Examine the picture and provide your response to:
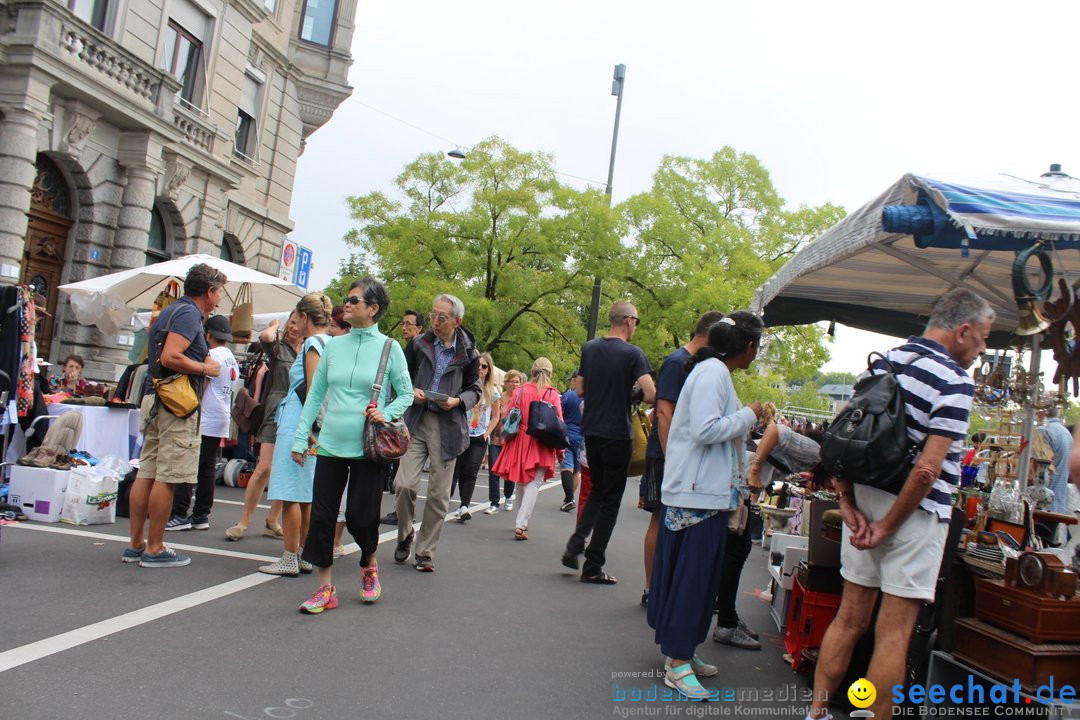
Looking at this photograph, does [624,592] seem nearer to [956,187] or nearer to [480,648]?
[480,648]

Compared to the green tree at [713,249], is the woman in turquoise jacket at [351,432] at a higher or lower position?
lower

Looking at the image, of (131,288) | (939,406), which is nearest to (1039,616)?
(939,406)

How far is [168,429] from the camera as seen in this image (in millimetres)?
5648

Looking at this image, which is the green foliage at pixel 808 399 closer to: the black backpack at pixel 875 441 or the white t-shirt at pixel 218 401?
the white t-shirt at pixel 218 401

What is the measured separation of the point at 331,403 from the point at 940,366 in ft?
11.2

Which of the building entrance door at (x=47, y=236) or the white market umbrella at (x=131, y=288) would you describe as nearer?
the white market umbrella at (x=131, y=288)

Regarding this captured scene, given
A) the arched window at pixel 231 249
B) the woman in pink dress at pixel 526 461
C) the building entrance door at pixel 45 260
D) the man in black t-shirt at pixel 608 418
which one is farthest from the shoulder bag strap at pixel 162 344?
the arched window at pixel 231 249

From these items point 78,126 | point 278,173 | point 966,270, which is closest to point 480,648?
point 966,270

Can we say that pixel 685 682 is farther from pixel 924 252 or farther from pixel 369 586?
pixel 924 252

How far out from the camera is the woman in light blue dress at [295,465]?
5.77 metres

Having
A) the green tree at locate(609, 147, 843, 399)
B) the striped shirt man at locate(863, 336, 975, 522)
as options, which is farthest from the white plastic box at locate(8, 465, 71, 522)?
the green tree at locate(609, 147, 843, 399)

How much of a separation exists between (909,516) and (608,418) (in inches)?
128

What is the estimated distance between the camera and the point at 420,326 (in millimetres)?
7656

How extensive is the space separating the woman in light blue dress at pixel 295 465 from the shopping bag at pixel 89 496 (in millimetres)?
1873
